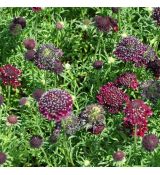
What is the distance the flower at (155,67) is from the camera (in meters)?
4.23

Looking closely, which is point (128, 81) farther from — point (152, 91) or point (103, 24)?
point (103, 24)

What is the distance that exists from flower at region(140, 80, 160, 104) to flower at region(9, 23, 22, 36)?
1255mm

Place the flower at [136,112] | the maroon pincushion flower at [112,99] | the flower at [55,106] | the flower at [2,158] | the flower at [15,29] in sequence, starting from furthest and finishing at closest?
the flower at [15,29] < the maroon pincushion flower at [112,99] < the flower at [2,158] < the flower at [136,112] < the flower at [55,106]

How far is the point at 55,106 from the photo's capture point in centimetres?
344

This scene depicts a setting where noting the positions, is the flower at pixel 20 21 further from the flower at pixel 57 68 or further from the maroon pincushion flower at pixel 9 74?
the flower at pixel 57 68

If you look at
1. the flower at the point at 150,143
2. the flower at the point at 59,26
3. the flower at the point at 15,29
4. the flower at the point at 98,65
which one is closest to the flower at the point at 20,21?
the flower at the point at 15,29

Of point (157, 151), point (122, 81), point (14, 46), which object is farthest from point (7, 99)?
point (157, 151)

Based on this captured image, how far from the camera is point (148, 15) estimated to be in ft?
17.0

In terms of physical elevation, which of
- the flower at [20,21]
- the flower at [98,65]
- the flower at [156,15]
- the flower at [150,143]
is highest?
the flower at [156,15]

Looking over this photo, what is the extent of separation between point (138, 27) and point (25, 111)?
141cm

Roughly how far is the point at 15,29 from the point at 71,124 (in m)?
1.27

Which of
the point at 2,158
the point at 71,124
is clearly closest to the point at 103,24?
the point at 71,124

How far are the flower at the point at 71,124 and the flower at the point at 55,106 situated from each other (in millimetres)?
286

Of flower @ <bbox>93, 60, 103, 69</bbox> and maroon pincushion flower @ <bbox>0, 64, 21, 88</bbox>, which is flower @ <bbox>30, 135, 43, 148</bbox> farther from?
flower @ <bbox>93, 60, 103, 69</bbox>
